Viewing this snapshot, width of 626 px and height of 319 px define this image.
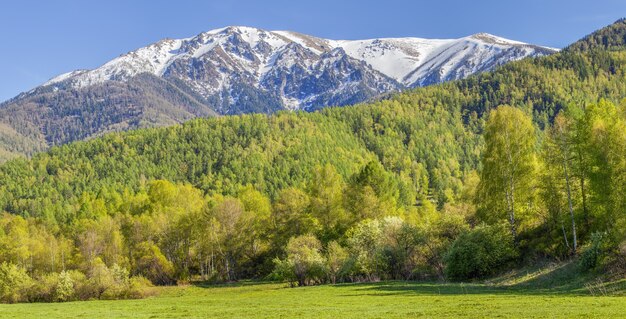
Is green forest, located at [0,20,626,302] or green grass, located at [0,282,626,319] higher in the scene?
green forest, located at [0,20,626,302]

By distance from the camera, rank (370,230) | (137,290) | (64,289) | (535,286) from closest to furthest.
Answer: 1. (535,286)
2. (370,230)
3. (64,289)
4. (137,290)

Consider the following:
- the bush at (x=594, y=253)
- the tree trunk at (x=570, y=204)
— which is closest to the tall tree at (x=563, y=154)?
the tree trunk at (x=570, y=204)

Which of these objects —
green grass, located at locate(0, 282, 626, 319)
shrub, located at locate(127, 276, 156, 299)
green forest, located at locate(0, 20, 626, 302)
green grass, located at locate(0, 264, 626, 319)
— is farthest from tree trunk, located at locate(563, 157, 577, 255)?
shrub, located at locate(127, 276, 156, 299)

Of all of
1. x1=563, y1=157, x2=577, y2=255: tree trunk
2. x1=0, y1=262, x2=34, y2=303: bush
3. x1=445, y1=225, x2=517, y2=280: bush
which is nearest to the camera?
x1=563, y1=157, x2=577, y2=255: tree trunk

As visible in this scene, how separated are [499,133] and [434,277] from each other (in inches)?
788

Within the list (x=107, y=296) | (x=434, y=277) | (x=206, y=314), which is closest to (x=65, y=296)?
(x=107, y=296)

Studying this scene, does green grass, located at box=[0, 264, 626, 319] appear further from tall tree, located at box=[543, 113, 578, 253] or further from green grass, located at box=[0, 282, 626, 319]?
tall tree, located at box=[543, 113, 578, 253]

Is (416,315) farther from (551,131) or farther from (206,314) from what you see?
(551,131)

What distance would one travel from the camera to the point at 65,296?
79688 millimetres

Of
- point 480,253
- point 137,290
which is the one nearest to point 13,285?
point 137,290

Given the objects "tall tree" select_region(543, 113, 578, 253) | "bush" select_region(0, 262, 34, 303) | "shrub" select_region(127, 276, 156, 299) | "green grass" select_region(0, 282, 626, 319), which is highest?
"tall tree" select_region(543, 113, 578, 253)

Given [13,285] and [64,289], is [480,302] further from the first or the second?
[13,285]

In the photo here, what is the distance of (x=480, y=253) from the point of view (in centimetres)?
5656

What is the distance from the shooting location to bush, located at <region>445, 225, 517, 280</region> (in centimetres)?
5719
